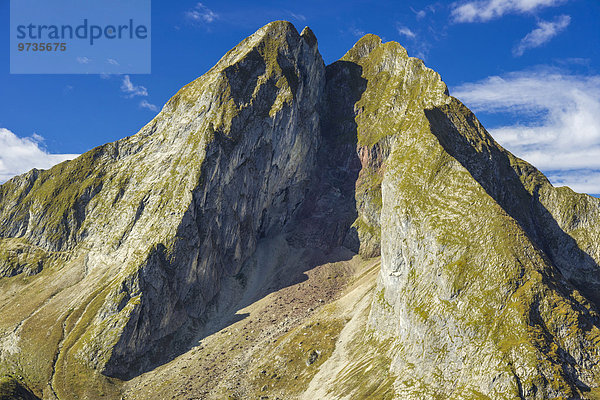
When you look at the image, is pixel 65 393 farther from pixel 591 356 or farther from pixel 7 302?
pixel 591 356

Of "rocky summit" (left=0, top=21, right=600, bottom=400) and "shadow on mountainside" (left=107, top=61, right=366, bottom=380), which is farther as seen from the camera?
"shadow on mountainside" (left=107, top=61, right=366, bottom=380)

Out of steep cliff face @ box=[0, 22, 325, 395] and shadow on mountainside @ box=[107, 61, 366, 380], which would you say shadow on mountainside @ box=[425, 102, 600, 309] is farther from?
steep cliff face @ box=[0, 22, 325, 395]

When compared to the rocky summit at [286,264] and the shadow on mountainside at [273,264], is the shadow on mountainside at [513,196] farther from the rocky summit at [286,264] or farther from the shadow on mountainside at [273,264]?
the shadow on mountainside at [273,264]

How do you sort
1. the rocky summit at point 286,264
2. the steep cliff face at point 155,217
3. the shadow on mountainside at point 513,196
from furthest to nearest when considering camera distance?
the shadow on mountainside at point 513,196, the steep cliff face at point 155,217, the rocky summit at point 286,264

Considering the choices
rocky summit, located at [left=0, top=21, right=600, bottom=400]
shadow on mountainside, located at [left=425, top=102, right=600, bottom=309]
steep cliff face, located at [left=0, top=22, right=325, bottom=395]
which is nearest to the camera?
rocky summit, located at [left=0, top=21, right=600, bottom=400]

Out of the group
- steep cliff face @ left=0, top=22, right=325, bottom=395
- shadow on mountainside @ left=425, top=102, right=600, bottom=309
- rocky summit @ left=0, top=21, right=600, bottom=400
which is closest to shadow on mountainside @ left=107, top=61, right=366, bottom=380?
rocky summit @ left=0, top=21, right=600, bottom=400

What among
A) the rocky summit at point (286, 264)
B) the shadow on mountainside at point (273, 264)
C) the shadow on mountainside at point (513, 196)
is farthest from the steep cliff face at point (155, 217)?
the shadow on mountainside at point (513, 196)

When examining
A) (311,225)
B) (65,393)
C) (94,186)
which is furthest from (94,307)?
(311,225)
